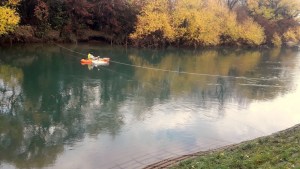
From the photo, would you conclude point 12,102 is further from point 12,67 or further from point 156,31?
point 156,31

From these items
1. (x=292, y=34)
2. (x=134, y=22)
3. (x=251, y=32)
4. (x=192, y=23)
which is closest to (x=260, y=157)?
(x=134, y=22)

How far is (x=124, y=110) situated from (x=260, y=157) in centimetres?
1331

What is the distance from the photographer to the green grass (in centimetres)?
1124

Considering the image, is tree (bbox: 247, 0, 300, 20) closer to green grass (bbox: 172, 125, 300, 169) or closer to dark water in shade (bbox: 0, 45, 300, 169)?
dark water in shade (bbox: 0, 45, 300, 169)

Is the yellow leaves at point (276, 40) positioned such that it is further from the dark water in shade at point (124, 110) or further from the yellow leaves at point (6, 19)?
the yellow leaves at point (6, 19)

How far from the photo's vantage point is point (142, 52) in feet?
189

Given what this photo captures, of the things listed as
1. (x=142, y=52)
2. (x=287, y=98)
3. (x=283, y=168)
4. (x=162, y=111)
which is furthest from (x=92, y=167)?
(x=142, y=52)

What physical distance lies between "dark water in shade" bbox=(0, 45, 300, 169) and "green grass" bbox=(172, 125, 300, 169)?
12.3 feet

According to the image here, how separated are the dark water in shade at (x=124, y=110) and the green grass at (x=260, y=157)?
12.3 ft

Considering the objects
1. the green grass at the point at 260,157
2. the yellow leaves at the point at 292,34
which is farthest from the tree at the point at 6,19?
the yellow leaves at the point at 292,34

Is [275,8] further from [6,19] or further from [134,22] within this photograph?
[6,19]

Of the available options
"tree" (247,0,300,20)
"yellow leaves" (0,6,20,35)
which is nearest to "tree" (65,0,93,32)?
"yellow leaves" (0,6,20,35)

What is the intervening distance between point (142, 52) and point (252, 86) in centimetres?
2512

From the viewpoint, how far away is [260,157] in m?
11.9
